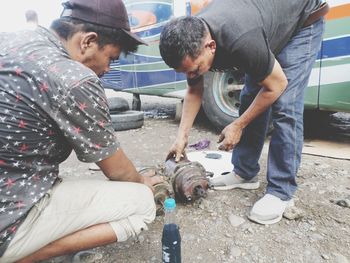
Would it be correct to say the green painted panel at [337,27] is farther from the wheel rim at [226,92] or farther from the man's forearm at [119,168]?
the man's forearm at [119,168]

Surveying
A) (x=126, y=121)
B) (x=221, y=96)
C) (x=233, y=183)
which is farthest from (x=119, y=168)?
(x=126, y=121)

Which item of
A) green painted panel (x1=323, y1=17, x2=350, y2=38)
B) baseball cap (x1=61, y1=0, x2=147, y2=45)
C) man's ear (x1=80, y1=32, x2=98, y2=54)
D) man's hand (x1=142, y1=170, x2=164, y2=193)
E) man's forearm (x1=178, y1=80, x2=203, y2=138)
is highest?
baseball cap (x1=61, y1=0, x2=147, y2=45)

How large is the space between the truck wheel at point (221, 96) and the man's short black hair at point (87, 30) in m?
2.57

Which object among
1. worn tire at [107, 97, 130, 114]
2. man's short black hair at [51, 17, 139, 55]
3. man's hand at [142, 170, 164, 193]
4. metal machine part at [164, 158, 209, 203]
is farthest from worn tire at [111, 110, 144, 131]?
man's short black hair at [51, 17, 139, 55]

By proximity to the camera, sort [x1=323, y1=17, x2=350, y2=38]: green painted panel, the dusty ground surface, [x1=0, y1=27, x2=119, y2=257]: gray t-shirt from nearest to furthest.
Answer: [x1=0, y1=27, x2=119, y2=257]: gray t-shirt → the dusty ground surface → [x1=323, y1=17, x2=350, y2=38]: green painted panel

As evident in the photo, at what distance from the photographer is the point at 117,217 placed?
1675 mm

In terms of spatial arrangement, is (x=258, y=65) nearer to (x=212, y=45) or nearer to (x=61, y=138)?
(x=212, y=45)

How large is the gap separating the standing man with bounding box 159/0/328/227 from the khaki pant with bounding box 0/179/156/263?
0.75 m

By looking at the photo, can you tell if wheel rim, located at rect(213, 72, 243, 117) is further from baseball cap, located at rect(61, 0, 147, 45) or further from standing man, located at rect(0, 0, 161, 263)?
baseball cap, located at rect(61, 0, 147, 45)

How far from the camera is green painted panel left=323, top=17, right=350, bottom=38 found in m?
3.03

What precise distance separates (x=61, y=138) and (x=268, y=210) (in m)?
1.41

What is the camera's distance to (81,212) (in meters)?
1.60

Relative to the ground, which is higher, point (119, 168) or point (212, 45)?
point (212, 45)

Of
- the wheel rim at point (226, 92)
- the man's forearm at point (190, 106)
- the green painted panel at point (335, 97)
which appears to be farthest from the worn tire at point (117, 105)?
the green painted panel at point (335, 97)
